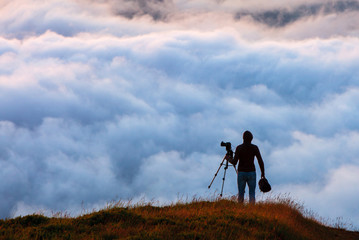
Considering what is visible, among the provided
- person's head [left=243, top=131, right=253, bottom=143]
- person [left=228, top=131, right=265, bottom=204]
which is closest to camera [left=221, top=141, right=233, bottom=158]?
person [left=228, top=131, right=265, bottom=204]

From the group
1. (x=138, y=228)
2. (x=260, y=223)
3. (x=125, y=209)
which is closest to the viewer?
(x=138, y=228)

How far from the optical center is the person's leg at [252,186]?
14.3m

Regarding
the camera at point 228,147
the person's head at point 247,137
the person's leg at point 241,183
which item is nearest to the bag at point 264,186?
the person's leg at point 241,183

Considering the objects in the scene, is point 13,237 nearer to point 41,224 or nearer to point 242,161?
point 41,224

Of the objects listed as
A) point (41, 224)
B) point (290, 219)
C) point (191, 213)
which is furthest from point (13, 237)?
point (290, 219)

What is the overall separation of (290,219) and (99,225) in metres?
7.00

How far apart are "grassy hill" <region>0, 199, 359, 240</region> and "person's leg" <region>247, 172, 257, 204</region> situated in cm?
35

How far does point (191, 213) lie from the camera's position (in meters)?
13.1

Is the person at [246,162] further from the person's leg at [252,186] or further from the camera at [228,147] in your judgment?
the camera at [228,147]

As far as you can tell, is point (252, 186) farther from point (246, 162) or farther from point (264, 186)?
point (246, 162)

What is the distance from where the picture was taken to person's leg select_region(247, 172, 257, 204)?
14.3 metres

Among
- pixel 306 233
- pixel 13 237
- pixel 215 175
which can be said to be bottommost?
pixel 13 237

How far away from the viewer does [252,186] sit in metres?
14.4

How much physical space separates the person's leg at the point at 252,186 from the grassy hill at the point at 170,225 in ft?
1.15
